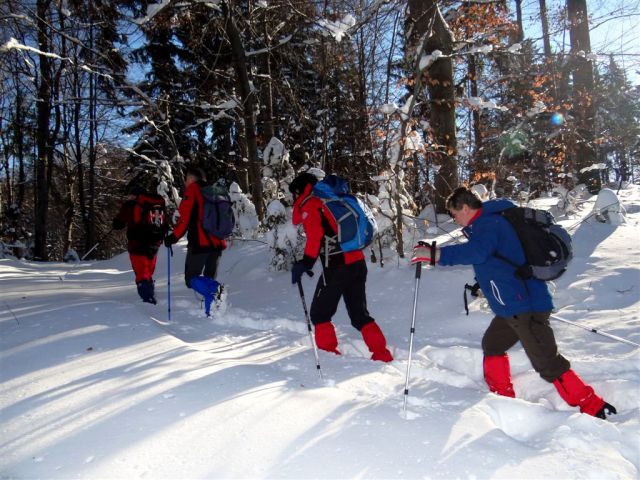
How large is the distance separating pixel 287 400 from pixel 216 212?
3.33 metres

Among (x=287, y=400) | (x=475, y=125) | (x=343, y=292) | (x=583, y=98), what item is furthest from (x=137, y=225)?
(x=583, y=98)

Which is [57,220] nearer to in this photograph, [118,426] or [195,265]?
[195,265]

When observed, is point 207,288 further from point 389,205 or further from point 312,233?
point 389,205

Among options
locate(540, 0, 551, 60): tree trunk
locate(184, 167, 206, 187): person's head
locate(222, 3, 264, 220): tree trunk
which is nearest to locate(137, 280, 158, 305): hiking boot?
locate(184, 167, 206, 187): person's head

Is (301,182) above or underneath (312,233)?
above

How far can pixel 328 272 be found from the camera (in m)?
4.38

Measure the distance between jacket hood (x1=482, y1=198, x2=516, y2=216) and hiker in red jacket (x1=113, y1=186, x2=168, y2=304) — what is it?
4.77 m

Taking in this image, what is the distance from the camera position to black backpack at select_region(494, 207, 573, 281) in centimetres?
320

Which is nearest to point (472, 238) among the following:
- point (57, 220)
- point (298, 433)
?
point (298, 433)

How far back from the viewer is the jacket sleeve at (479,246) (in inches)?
128

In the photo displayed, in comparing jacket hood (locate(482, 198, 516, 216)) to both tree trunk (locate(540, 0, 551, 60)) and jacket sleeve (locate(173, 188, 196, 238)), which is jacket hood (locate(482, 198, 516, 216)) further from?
tree trunk (locate(540, 0, 551, 60))

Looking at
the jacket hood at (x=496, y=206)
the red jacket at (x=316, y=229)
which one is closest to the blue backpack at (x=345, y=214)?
the red jacket at (x=316, y=229)

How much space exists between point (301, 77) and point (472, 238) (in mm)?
12748

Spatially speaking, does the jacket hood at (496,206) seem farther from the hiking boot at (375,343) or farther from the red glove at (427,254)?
the hiking boot at (375,343)
